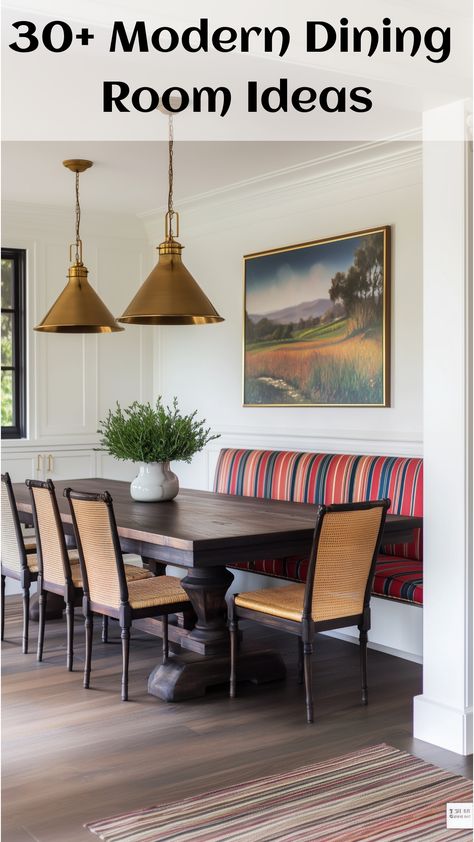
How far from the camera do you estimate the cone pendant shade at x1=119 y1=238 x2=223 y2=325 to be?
4156mm

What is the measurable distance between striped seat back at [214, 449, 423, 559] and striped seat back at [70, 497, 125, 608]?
1.61m

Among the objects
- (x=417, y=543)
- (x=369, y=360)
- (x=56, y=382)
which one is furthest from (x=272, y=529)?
(x=56, y=382)

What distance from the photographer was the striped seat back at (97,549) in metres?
3.89

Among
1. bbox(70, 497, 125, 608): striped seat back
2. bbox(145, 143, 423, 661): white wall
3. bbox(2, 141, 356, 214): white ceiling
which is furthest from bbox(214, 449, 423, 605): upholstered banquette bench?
bbox(2, 141, 356, 214): white ceiling

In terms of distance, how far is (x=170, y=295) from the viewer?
4188mm

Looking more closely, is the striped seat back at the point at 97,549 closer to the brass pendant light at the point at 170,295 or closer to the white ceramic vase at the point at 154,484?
the white ceramic vase at the point at 154,484

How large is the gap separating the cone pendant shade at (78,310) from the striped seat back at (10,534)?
0.89m

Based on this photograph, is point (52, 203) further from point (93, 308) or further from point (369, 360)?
point (369, 360)

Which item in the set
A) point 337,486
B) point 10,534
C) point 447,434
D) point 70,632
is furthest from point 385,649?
point 10,534

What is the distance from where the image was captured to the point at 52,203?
654 cm

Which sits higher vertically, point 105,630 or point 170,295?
point 170,295

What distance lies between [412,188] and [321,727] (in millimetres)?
2932

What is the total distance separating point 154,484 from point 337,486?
1.09m

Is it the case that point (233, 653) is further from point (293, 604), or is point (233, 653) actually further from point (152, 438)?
point (152, 438)
